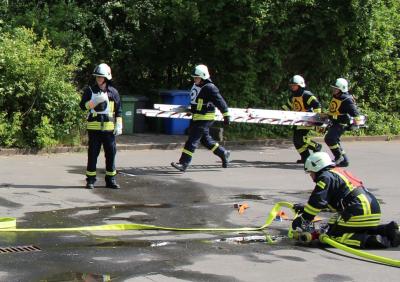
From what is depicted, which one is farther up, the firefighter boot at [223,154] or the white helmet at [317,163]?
the white helmet at [317,163]

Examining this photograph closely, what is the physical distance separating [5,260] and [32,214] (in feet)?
7.07

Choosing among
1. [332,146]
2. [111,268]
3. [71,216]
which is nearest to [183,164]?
[332,146]

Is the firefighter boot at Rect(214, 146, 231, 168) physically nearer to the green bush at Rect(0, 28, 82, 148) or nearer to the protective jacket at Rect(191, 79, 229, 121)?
the protective jacket at Rect(191, 79, 229, 121)

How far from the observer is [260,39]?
17250mm

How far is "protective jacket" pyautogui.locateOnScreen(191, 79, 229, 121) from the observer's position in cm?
1182

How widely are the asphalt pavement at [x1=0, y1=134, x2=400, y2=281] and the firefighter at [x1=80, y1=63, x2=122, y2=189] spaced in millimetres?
300

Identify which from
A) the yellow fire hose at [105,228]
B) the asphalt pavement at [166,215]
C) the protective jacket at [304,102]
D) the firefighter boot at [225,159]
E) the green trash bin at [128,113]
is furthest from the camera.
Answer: the green trash bin at [128,113]

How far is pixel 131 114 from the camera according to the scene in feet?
55.1

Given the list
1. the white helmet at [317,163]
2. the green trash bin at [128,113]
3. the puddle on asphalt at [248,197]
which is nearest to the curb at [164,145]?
the green trash bin at [128,113]

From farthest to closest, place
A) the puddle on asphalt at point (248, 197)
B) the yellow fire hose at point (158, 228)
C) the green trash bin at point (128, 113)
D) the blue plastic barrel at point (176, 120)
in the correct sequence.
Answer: the blue plastic barrel at point (176, 120), the green trash bin at point (128, 113), the puddle on asphalt at point (248, 197), the yellow fire hose at point (158, 228)

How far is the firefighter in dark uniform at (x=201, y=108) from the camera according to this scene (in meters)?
11.8

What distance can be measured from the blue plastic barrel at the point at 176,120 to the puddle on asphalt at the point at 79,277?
Answer: 1130 centimetres

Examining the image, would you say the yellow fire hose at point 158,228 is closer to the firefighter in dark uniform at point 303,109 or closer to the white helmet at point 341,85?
the white helmet at point 341,85

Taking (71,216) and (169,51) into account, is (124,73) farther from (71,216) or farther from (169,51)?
(71,216)
